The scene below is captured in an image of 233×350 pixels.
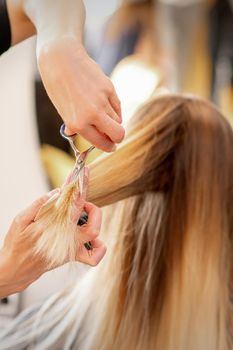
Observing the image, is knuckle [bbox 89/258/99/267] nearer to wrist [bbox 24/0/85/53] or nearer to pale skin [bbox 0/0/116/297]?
pale skin [bbox 0/0/116/297]

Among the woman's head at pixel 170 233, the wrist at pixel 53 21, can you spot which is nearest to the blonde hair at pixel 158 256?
the woman's head at pixel 170 233

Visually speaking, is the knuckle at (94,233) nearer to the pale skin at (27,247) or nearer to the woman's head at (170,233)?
the pale skin at (27,247)

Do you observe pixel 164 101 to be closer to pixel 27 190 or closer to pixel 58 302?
pixel 27 190

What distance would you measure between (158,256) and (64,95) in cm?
38

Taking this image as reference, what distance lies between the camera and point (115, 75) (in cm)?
Answer: 115

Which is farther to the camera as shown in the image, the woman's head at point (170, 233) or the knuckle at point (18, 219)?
the woman's head at point (170, 233)

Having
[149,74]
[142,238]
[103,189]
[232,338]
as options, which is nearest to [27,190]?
[103,189]

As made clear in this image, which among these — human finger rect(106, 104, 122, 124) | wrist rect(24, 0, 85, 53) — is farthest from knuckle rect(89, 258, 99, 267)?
wrist rect(24, 0, 85, 53)

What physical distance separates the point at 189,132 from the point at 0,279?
0.47 meters

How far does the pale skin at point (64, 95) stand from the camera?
3.02ft

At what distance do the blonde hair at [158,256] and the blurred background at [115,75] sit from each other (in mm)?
64

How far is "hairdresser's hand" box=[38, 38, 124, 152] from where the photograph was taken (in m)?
0.92

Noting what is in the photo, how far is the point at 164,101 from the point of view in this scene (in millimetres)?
1157

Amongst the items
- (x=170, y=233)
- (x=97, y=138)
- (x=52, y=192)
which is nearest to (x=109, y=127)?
(x=97, y=138)
